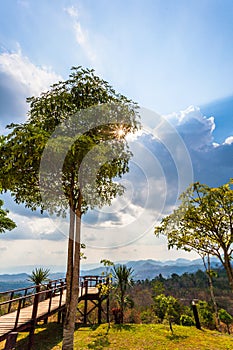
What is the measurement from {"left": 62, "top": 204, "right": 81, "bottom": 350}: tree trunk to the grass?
6.60 ft

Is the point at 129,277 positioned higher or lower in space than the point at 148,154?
lower

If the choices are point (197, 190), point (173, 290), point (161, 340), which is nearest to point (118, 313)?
point (161, 340)

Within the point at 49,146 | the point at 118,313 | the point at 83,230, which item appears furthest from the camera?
the point at 118,313

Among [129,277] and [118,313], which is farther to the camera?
[129,277]

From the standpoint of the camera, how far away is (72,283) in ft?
25.6

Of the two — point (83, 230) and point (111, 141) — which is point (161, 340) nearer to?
point (83, 230)

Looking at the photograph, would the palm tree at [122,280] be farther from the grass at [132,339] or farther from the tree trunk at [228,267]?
the tree trunk at [228,267]

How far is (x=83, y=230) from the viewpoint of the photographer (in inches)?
356

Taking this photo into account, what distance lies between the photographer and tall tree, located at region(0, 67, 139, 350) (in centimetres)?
704

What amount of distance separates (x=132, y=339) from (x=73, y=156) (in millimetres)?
8145

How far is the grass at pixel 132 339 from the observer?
861cm

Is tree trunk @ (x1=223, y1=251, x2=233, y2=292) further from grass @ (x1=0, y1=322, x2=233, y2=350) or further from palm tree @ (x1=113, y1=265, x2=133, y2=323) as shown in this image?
palm tree @ (x1=113, y1=265, x2=133, y2=323)

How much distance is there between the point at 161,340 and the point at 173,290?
35.4 meters

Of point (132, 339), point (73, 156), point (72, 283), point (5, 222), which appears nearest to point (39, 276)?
point (5, 222)
